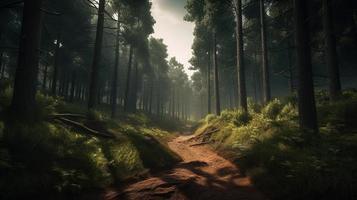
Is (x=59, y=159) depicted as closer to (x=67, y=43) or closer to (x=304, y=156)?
(x=304, y=156)

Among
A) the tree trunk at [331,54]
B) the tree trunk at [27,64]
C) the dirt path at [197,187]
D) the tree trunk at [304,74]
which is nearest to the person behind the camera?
the dirt path at [197,187]

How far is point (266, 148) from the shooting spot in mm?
7812

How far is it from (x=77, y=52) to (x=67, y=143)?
920 inches

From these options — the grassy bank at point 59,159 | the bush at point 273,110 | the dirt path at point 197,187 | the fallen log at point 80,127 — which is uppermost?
the bush at point 273,110

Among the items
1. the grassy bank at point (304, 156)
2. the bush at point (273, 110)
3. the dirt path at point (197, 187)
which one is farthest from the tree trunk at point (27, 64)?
the bush at point (273, 110)

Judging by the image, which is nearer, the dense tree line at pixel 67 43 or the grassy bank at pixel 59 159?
the grassy bank at pixel 59 159

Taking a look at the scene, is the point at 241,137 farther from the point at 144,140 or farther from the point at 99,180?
the point at 99,180

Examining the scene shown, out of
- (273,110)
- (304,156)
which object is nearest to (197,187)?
(304,156)

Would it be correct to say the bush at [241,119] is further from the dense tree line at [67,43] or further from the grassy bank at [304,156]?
the dense tree line at [67,43]

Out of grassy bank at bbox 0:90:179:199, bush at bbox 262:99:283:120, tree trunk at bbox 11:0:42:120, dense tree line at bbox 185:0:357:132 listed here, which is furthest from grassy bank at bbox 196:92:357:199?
tree trunk at bbox 11:0:42:120

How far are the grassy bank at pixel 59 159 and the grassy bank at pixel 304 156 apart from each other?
3.69 meters

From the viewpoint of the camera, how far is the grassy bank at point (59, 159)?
558cm

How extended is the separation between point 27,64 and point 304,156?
9664 mm

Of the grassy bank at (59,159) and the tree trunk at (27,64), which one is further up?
the tree trunk at (27,64)
